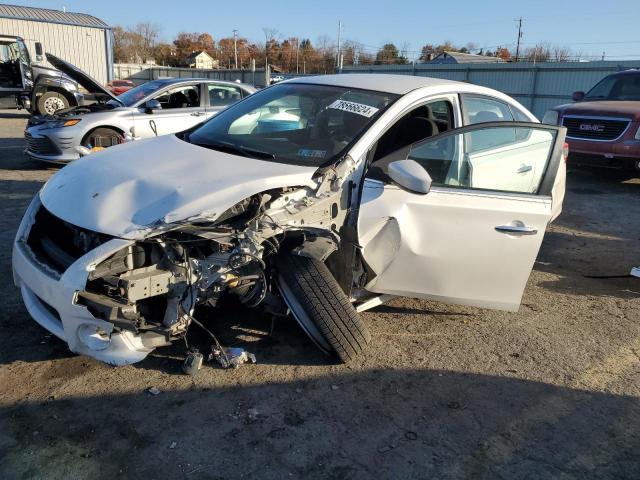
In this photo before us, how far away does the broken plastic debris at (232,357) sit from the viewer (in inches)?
126

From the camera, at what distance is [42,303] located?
10.1ft

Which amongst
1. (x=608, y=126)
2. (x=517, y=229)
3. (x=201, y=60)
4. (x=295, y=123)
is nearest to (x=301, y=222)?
(x=295, y=123)

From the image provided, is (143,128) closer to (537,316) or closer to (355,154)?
(355,154)

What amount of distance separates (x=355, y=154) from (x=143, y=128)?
21.1 ft

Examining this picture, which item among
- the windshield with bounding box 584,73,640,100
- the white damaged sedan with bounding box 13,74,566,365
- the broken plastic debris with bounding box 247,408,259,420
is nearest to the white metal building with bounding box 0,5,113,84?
the windshield with bounding box 584,73,640,100

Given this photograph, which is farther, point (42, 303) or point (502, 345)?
point (502, 345)

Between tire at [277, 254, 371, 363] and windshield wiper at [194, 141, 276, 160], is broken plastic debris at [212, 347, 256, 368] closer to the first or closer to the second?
tire at [277, 254, 371, 363]

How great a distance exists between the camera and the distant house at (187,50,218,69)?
74.8 metres

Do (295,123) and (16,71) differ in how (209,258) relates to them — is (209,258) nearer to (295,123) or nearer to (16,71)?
(295,123)

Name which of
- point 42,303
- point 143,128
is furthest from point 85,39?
point 42,303

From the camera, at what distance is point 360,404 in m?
2.92

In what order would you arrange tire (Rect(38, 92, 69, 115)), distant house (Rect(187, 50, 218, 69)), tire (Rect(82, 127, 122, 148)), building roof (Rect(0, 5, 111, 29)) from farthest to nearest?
distant house (Rect(187, 50, 218, 69)) < building roof (Rect(0, 5, 111, 29)) < tire (Rect(38, 92, 69, 115)) < tire (Rect(82, 127, 122, 148))

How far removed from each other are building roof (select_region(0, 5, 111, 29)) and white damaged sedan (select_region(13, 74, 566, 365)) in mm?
30059

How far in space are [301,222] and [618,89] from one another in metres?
9.27
